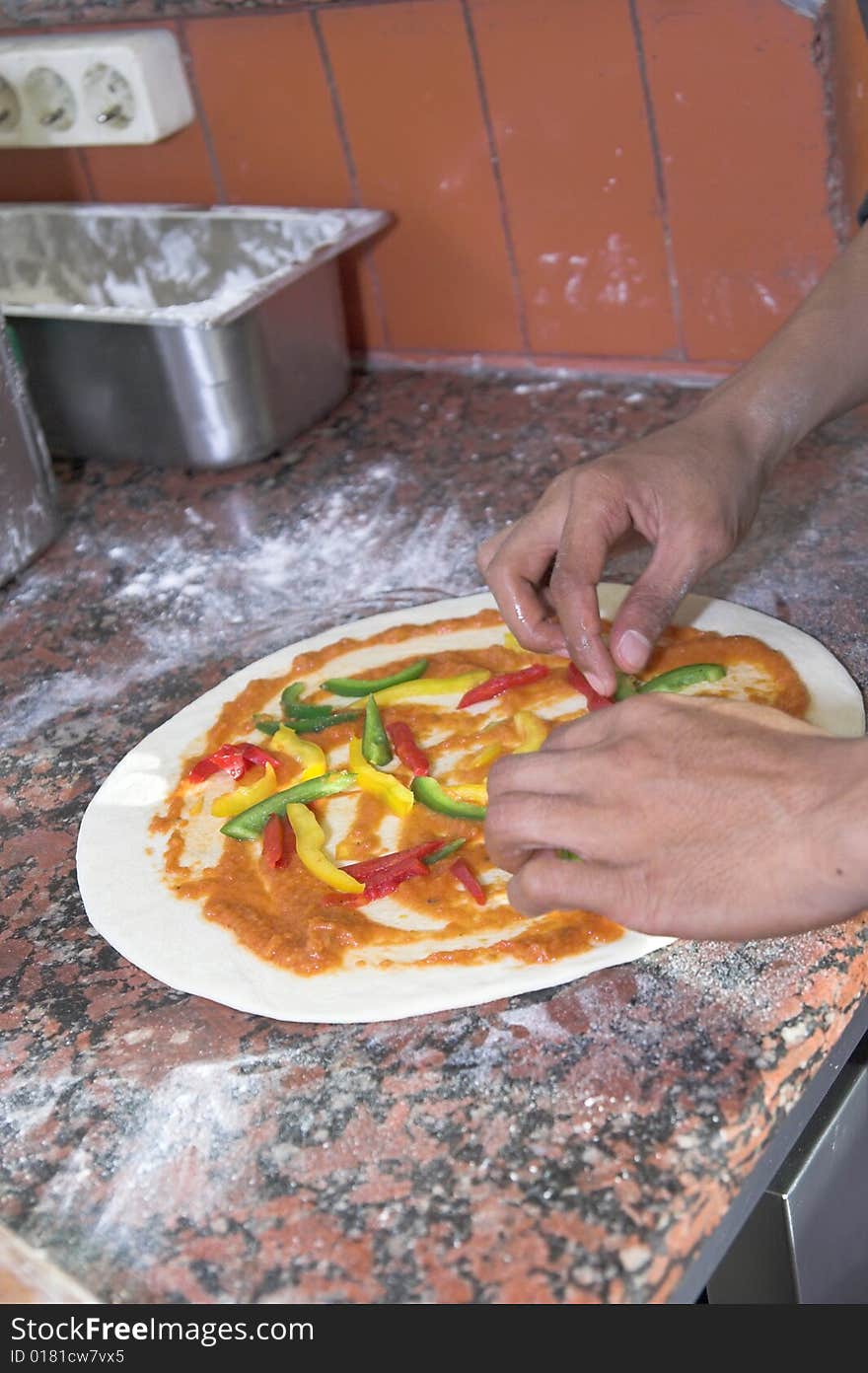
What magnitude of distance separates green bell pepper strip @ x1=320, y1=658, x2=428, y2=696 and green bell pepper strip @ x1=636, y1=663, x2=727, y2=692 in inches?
10.6

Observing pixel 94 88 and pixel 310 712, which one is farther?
pixel 94 88

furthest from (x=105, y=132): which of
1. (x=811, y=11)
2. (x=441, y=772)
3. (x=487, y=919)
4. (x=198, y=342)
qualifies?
(x=487, y=919)

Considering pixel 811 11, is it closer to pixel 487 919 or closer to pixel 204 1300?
pixel 487 919

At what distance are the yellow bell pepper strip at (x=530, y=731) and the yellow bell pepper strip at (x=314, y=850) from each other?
0.75ft

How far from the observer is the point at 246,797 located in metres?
1.46

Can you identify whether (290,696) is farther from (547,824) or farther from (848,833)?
(848,833)

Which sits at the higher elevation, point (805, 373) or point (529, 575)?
point (805, 373)

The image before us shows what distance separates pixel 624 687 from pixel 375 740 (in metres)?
0.27

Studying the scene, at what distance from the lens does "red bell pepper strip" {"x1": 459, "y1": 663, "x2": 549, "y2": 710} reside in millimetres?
1564

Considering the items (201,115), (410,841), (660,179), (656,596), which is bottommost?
(410,841)

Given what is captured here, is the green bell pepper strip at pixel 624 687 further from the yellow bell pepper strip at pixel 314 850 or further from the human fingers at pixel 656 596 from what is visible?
the yellow bell pepper strip at pixel 314 850

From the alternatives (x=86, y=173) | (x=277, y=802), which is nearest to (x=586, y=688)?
(x=277, y=802)

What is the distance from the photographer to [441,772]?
4.83 feet

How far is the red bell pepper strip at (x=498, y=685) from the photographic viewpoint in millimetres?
1564
